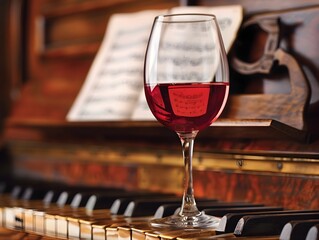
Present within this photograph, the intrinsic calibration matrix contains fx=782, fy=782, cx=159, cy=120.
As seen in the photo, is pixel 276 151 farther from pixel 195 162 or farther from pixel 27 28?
pixel 27 28

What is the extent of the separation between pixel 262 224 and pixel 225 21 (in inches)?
33.7

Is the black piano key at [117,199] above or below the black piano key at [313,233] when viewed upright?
below

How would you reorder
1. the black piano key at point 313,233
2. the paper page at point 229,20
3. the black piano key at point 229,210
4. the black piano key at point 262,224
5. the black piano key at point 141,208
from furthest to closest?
1. the paper page at point 229,20
2. the black piano key at point 141,208
3. the black piano key at point 229,210
4. the black piano key at point 262,224
5. the black piano key at point 313,233

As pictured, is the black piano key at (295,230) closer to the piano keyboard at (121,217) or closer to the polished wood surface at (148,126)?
the piano keyboard at (121,217)

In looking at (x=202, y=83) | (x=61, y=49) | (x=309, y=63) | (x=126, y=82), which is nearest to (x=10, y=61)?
(x=61, y=49)

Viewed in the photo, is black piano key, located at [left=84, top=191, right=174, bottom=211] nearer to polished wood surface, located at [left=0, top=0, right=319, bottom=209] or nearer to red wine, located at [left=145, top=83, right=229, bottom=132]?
polished wood surface, located at [left=0, top=0, right=319, bottom=209]

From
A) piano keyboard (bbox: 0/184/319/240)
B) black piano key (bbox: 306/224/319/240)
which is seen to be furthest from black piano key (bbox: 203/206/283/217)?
black piano key (bbox: 306/224/319/240)

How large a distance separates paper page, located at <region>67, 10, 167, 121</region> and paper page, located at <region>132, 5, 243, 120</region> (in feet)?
0.46

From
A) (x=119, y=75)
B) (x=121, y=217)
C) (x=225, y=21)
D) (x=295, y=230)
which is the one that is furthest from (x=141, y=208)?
(x=119, y=75)

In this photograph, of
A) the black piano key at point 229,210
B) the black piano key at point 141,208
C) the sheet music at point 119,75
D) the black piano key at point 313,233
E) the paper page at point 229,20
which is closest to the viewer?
the black piano key at point 313,233

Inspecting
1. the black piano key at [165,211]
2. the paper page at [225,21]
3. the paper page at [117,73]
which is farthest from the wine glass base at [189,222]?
the paper page at [117,73]

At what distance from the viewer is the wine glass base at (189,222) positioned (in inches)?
60.2

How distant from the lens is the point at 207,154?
217cm

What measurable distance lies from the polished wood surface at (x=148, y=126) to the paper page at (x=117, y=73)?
0.26 feet
